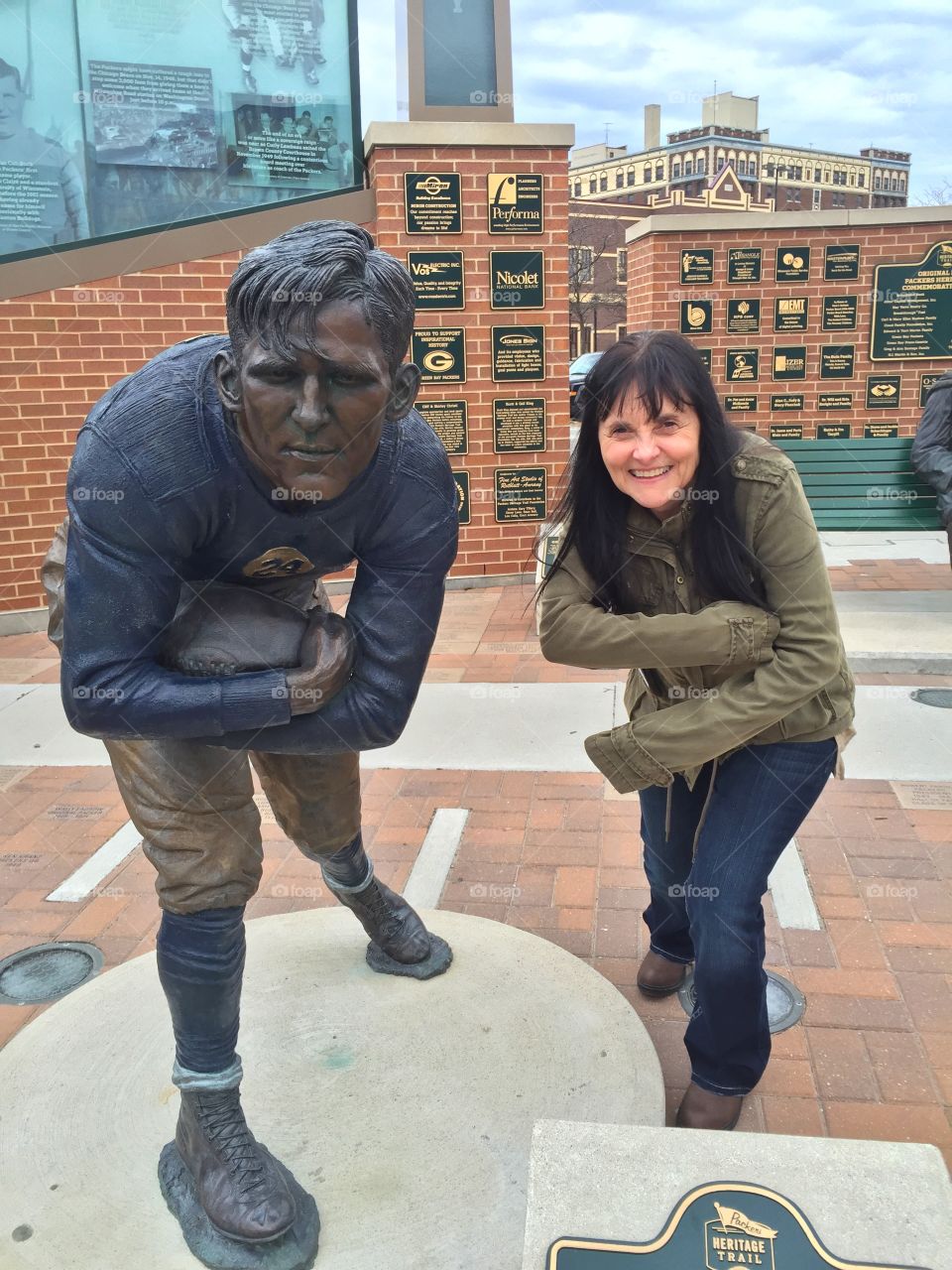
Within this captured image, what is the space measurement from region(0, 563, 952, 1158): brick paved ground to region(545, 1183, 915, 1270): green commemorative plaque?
3.55ft

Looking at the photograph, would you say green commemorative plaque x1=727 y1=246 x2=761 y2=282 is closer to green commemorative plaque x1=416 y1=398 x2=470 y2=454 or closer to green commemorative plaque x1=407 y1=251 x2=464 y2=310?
green commemorative plaque x1=407 y1=251 x2=464 y2=310

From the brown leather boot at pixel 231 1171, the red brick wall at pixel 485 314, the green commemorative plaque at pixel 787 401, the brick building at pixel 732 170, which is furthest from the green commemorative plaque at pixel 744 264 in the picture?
the brick building at pixel 732 170

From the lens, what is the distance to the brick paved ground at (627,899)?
2.55m

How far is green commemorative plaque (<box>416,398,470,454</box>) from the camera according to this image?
297 inches

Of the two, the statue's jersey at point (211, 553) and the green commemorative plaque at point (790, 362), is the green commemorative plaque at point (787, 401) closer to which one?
the green commemorative plaque at point (790, 362)

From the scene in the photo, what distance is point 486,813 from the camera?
4070 millimetres

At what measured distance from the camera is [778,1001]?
2.87 metres

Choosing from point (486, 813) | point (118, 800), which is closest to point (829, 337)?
point (486, 813)

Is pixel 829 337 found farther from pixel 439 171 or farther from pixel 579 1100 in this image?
pixel 579 1100

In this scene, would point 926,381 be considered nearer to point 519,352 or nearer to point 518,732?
point 519,352

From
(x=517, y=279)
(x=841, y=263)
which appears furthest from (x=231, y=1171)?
(x=841, y=263)

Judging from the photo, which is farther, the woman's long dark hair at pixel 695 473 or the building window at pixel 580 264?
the building window at pixel 580 264

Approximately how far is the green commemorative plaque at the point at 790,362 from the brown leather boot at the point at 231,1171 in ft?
30.9

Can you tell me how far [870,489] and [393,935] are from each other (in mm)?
6613
